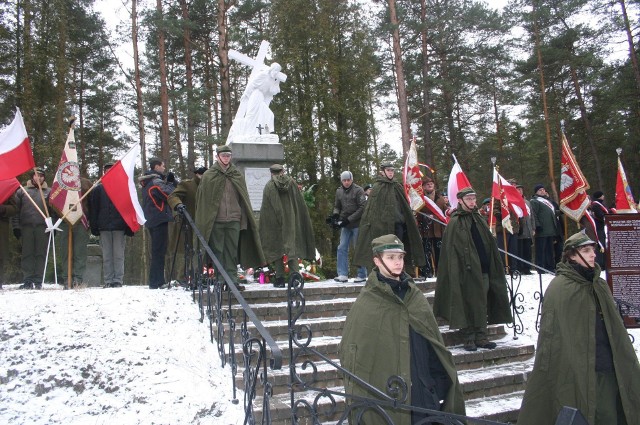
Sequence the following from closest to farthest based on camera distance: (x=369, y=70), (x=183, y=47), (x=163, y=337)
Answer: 1. (x=163, y=337)
2. (x=369, y=70)
3. (x=183, y=47)

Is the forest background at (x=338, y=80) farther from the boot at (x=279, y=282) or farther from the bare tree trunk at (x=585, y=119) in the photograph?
the boot at (x=279, y=282)

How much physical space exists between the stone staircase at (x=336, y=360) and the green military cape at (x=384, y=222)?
577 mm

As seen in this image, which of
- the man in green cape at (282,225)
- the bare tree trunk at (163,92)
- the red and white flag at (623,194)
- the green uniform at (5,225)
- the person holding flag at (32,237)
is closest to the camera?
the man in green cape at (282,225)

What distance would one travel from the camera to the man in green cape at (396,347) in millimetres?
3451

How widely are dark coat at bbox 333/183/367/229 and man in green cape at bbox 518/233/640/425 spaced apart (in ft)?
15.1

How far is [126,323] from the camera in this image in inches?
224

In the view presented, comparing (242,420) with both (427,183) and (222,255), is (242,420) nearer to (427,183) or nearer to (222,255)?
(222,255)

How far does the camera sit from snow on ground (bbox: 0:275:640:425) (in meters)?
4.48

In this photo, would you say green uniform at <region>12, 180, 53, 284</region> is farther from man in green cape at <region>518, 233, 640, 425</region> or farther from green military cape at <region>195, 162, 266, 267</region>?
man in green cape at <region>518, 233, 640, 425</region>

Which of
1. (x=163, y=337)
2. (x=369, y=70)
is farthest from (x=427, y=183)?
(x=369, y=70)

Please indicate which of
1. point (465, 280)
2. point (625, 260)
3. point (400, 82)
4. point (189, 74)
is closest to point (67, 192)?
point (465, 280)

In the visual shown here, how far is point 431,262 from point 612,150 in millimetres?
17502

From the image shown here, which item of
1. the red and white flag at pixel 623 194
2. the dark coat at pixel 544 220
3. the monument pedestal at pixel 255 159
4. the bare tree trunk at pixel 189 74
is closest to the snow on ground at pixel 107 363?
the monument pedestal at pixel 255 159

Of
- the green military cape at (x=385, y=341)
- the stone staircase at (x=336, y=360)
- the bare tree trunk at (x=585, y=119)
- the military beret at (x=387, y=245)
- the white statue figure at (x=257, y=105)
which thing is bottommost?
the stone staircase at (x=336, y=360)
